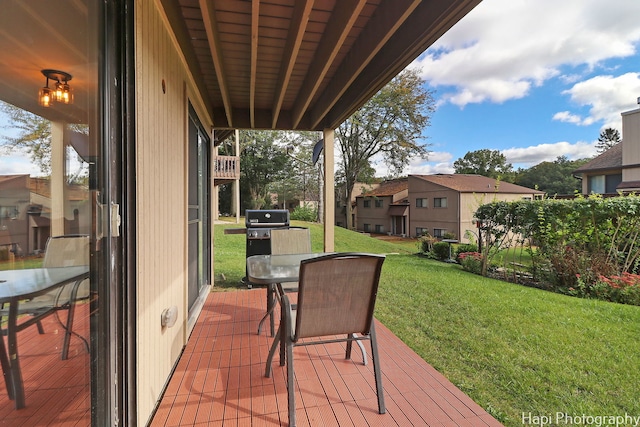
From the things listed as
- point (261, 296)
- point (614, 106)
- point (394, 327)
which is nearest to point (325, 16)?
point (394, 327)

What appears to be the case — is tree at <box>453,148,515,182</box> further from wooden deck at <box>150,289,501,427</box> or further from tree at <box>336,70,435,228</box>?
wooden deck at <box>150,289,501,427</box>

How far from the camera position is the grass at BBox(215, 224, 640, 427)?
2096 millimetres

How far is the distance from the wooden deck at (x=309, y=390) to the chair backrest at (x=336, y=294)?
45 cm

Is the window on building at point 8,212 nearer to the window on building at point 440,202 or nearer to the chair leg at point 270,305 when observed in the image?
the chair leg at point 270,305

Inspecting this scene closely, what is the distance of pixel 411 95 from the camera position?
19.5 meters

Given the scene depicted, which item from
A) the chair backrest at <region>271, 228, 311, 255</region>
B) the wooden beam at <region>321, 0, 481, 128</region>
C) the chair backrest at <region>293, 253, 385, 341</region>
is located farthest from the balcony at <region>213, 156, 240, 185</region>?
the chair backrest at <region>293, 253, 385, 341</region>

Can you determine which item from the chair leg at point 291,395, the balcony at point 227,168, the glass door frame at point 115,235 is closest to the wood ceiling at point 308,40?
the glass door frame at point 115,235

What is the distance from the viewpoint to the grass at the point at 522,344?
2096 millimetres

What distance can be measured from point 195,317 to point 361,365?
186 centimetres

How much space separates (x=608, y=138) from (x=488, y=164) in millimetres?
19560

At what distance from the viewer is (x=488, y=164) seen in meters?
39.8

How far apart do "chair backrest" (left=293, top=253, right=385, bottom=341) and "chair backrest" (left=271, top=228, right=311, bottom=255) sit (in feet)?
5.14

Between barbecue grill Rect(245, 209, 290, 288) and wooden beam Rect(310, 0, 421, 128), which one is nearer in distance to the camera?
wooden beam Rect(310, 0, 421, 128)

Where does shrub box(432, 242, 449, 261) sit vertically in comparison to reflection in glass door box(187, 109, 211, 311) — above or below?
below
